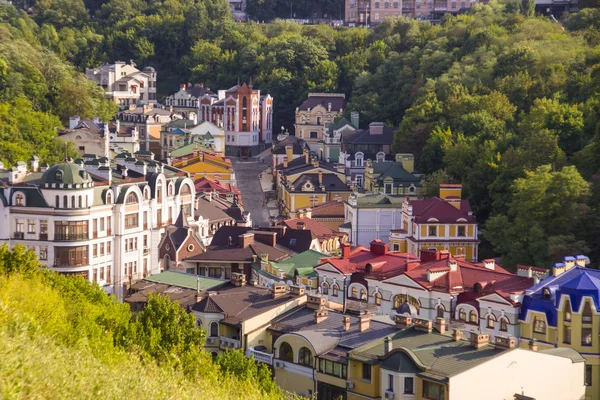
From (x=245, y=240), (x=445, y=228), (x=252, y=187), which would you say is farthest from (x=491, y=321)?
(x=252, y=187)

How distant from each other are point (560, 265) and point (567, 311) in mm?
2872

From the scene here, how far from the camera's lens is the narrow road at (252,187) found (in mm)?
62812

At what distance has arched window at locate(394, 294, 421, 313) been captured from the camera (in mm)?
34312

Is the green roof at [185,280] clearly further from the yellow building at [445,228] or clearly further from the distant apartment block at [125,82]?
the distant apartment block at [125,82]

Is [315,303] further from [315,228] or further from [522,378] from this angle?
[315,228]

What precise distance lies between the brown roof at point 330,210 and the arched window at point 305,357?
25.6 m

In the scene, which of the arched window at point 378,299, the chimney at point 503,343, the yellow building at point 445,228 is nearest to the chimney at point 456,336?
the chimney at point 503,343

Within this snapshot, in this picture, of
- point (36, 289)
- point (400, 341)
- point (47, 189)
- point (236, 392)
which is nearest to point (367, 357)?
point (400, 341)

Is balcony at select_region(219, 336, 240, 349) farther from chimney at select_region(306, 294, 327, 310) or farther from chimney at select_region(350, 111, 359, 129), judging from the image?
chimney at select_region(350, 111, 359, 129)

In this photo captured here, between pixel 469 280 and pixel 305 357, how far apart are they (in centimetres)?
762

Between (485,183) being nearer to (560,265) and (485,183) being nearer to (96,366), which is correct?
(560,265)

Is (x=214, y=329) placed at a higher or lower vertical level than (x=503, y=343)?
lower

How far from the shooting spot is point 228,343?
31047 millimetres

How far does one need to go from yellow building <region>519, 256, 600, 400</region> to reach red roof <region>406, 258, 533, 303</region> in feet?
3.80
